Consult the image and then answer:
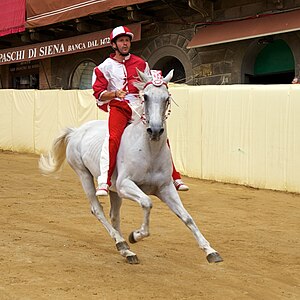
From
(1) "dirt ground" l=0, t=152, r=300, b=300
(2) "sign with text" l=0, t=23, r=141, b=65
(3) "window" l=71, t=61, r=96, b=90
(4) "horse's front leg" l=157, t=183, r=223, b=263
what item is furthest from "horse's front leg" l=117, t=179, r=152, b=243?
(3) "window" l=71, t=61, r=96, b=90

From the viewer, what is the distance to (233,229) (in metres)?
7.61

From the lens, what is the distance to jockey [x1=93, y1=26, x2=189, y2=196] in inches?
221

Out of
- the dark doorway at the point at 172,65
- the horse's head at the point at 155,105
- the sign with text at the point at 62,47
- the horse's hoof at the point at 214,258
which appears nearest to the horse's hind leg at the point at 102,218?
the horse's hoof at the point at 214,258

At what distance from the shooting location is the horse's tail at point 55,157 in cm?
721

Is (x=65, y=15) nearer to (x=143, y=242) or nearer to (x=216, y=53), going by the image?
(x=216, y=53)

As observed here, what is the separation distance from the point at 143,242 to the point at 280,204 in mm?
3600

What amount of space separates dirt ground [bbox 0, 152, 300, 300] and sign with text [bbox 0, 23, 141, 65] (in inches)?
292

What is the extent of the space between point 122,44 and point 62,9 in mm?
12434

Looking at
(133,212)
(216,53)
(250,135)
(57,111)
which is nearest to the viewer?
(133,212)

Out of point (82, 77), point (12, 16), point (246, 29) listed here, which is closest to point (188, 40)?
point (246, 29)

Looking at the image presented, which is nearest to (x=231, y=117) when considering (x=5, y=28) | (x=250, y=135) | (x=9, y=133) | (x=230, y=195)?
(x=250, y=135)

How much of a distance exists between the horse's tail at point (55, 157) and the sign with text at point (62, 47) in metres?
9.14

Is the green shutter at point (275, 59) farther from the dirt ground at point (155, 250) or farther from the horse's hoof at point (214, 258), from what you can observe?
the horse's hoof at point (214, 258)

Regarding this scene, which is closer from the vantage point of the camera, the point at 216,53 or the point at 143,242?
the point at 143,242
